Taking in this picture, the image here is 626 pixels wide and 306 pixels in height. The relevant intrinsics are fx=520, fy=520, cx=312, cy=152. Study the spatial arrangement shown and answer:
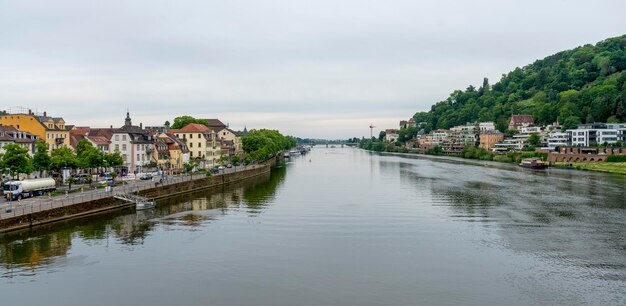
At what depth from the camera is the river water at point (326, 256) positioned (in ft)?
69.9

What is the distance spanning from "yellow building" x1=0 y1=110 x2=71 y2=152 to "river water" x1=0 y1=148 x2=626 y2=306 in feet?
78.5

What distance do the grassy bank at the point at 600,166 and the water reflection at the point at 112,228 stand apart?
6347 cm

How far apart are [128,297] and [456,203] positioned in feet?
110

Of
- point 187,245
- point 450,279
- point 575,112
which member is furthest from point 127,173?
point 575,112

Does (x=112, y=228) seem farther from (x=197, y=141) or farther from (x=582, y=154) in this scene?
(x=582, y=154)

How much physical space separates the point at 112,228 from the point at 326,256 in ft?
51.5

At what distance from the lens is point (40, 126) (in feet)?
198

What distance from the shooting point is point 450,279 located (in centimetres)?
2323

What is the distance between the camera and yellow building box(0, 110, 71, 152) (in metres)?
60.3

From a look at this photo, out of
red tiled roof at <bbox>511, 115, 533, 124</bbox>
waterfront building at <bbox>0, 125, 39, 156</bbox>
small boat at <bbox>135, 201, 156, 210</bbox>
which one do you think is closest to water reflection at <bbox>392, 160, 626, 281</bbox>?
small boat at <bbox>135, 201, 156, 210</bbox>

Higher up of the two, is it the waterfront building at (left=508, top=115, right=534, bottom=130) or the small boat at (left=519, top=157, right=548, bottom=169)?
the waterfront building at (left=508, top=115, right=534, bottom=130)

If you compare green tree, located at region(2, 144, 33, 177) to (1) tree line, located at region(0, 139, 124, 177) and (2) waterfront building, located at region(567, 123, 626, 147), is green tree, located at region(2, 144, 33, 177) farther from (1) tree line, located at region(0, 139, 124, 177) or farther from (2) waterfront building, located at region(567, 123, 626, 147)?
(2) waterfront building, located at region(567, 123, 626, 147)

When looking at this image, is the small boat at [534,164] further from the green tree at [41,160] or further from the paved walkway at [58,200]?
the green tree at [41,160]

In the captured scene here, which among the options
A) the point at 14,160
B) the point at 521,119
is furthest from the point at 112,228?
the point at 521,119
